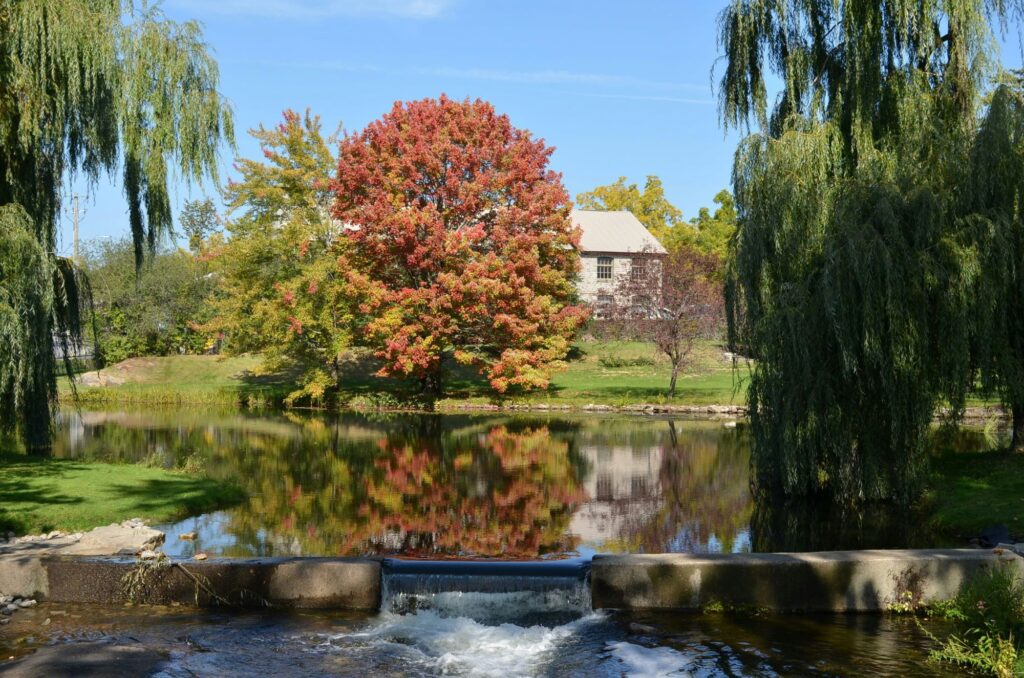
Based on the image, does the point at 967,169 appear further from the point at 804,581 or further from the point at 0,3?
the point at 0,3

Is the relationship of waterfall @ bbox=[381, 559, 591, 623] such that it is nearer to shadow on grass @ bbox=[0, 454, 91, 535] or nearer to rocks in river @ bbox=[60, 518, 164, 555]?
rocks in river @ bbox=[60, 518, 164, 555]

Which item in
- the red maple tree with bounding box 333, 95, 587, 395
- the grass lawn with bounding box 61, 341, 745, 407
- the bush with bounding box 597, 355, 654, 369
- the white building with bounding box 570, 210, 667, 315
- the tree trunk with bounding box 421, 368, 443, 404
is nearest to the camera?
the red maple tree with bounding box 333, 95, 587, 395

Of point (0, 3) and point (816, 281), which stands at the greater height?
point (0, 3)

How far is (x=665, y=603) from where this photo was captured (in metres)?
9.98

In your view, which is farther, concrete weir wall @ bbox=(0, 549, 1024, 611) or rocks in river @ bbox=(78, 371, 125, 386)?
rocks in river @ bbox=(78, 371, 125, 386)

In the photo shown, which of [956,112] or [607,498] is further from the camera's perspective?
[607,498]

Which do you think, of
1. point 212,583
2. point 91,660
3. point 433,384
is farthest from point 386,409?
point 91,660

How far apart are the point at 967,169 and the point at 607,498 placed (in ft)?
25.8

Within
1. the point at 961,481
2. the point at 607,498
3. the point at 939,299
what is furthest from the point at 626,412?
the point at 939,299

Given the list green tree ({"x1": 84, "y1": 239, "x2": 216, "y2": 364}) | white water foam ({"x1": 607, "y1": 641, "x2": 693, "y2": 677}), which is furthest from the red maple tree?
white water foam ({"x1": 607, "y1": 641, "x2": 693, "y2": 677})

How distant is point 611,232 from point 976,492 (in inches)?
1747

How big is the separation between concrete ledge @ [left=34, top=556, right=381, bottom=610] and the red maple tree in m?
22.3

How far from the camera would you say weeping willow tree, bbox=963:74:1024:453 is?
12.7 meters

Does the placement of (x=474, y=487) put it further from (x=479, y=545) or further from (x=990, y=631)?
(x=990, y=631)
